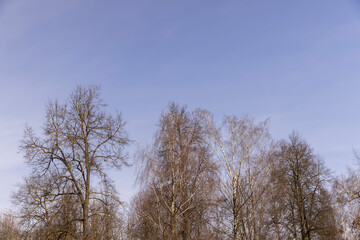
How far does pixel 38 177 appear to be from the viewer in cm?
1741

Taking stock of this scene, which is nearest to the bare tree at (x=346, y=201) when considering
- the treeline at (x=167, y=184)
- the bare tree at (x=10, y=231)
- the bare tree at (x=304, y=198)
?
the bare tree at (x=304, y=198)

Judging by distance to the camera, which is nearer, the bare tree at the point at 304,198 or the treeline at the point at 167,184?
the treeline at the point at 167,184

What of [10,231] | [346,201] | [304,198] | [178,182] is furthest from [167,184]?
[10,231]

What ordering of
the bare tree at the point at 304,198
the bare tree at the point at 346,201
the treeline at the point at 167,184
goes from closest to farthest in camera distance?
the treeline at the point at 167,184 → the bare tree at the point at 304,198 → the bare tree at the point at 346,201

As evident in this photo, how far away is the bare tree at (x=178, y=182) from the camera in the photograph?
18.1 metres

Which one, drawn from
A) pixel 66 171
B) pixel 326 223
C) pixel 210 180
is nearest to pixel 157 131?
pixel 210 180

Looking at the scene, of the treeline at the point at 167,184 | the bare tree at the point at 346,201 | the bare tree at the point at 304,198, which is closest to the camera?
the treeline at the point at 167,184

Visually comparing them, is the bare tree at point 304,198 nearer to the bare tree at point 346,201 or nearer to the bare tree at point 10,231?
the bare tree at point 346,201

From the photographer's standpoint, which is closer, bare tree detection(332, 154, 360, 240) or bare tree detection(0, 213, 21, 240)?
bare tree detection(0, 213, 21, 240)

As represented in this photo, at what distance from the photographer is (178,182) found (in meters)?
18.6

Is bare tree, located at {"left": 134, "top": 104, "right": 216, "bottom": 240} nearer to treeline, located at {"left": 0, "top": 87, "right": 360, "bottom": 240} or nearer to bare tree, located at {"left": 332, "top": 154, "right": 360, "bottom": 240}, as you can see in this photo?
treeline, located at {"left": 0, "top": 87, "right": 360, "bottom": 240}

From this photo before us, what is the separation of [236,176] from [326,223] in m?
13.2

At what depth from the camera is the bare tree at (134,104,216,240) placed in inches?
713

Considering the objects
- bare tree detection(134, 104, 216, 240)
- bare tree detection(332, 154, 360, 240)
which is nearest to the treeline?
bare tree detection(134, 104, 216, 240)
